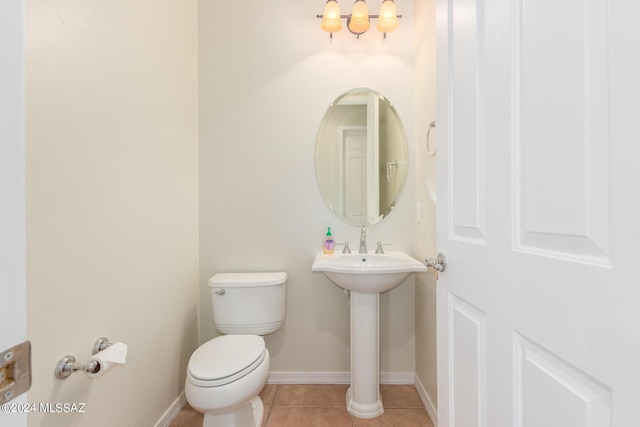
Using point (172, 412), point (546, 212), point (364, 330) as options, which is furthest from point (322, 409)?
point (546, 212)

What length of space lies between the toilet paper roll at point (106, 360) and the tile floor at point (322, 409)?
89 cm

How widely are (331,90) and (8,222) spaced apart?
191 centimetres

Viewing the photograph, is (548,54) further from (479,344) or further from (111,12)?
(111,12)

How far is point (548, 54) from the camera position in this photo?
0.56 m

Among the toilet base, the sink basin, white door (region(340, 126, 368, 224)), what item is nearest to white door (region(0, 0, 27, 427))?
the toilet base

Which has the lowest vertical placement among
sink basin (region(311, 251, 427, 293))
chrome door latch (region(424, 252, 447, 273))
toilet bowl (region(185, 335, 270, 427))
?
toilet bowl (region(185, 335, 270, 427))

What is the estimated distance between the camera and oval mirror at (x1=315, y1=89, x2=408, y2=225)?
2027 millimetres

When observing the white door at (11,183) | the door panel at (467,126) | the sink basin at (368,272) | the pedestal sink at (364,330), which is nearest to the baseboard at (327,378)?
the pedestal sink at (364,330)

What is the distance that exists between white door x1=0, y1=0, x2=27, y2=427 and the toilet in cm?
97

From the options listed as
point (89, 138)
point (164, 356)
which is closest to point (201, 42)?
point (89, 138)

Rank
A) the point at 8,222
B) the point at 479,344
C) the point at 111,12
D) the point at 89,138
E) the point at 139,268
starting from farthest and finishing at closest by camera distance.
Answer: the point at 139,268 < the point at 111,12 < the point at 89,138 < the point at 479,344 < the point at 8,222

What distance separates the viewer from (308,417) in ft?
5.49

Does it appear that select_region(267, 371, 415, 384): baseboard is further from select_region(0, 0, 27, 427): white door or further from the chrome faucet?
select_region(0, 0, 27, 427): white door

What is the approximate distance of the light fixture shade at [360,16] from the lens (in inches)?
73.2
